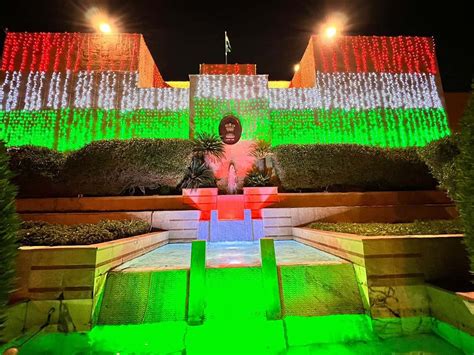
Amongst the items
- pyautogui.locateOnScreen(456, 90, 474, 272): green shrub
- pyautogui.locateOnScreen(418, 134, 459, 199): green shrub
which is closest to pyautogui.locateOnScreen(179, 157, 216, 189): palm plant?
pyautogui.locateOnScreen(418, 134, 459, 199): green shrub

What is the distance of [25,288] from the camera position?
9.12 feet

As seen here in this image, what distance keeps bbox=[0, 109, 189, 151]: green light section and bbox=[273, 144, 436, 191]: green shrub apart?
19.2 ft

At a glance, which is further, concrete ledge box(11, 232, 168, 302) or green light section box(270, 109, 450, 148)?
green light section box(270, 109, 450, 148)

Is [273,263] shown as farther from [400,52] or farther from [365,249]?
[400,52]

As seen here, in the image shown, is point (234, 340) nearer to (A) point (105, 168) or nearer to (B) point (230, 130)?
(A) point (105, 168)

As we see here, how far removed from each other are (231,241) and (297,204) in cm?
235

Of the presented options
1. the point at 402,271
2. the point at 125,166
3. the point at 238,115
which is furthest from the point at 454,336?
the point at 238,115

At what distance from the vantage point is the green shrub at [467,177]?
2.23 metres

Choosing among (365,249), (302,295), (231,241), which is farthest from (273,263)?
(231,241)

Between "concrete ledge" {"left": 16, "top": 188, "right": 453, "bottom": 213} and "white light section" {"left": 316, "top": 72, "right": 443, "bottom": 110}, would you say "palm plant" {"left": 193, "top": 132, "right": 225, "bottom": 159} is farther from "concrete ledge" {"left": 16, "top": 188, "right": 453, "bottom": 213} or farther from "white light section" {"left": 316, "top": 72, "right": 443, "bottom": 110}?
"white light section" {"left": 316, "top": 72, "right": 443, "bottom": 110}

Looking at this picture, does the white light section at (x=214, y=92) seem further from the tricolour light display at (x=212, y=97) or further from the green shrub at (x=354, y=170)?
the green shrub at (x=354, y=170)

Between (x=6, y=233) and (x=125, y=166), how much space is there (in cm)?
619

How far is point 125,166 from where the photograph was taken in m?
8.09

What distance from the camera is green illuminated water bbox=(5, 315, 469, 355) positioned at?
2.54 metres
